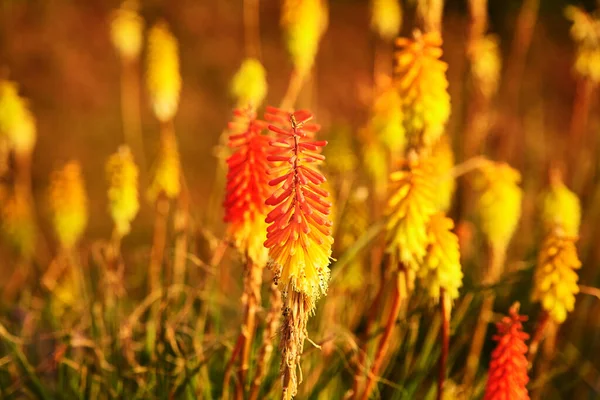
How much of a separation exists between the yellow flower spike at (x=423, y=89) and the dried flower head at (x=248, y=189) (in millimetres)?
603

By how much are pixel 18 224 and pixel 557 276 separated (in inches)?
105

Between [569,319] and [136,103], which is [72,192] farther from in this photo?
[136,103]

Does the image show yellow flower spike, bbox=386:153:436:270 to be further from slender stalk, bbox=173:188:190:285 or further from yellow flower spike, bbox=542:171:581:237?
slender stalk, bbox=173:188:190:285

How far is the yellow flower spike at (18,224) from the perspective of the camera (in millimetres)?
3670

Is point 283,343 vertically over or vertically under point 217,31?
under

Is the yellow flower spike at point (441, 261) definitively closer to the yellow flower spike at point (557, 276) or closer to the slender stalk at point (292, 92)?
the yellow flower spike at point (557, 276)

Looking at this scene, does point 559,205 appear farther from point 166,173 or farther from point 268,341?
point 166,173

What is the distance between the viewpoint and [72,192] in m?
3.29

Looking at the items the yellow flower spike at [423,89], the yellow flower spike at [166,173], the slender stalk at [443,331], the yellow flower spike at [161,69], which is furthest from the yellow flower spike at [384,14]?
the slender stalk at [443,331]

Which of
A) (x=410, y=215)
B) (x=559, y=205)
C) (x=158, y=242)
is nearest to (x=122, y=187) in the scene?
(x=158, y=242)

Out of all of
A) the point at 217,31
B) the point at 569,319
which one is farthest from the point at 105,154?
the point at 569,319

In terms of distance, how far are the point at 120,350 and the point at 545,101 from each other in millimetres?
5729

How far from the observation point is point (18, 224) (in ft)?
12.1

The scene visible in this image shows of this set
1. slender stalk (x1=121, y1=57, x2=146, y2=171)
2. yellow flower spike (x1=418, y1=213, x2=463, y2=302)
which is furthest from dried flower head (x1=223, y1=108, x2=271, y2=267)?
slender stalk (x1=121, y1=57, x2=146, y2=171)
